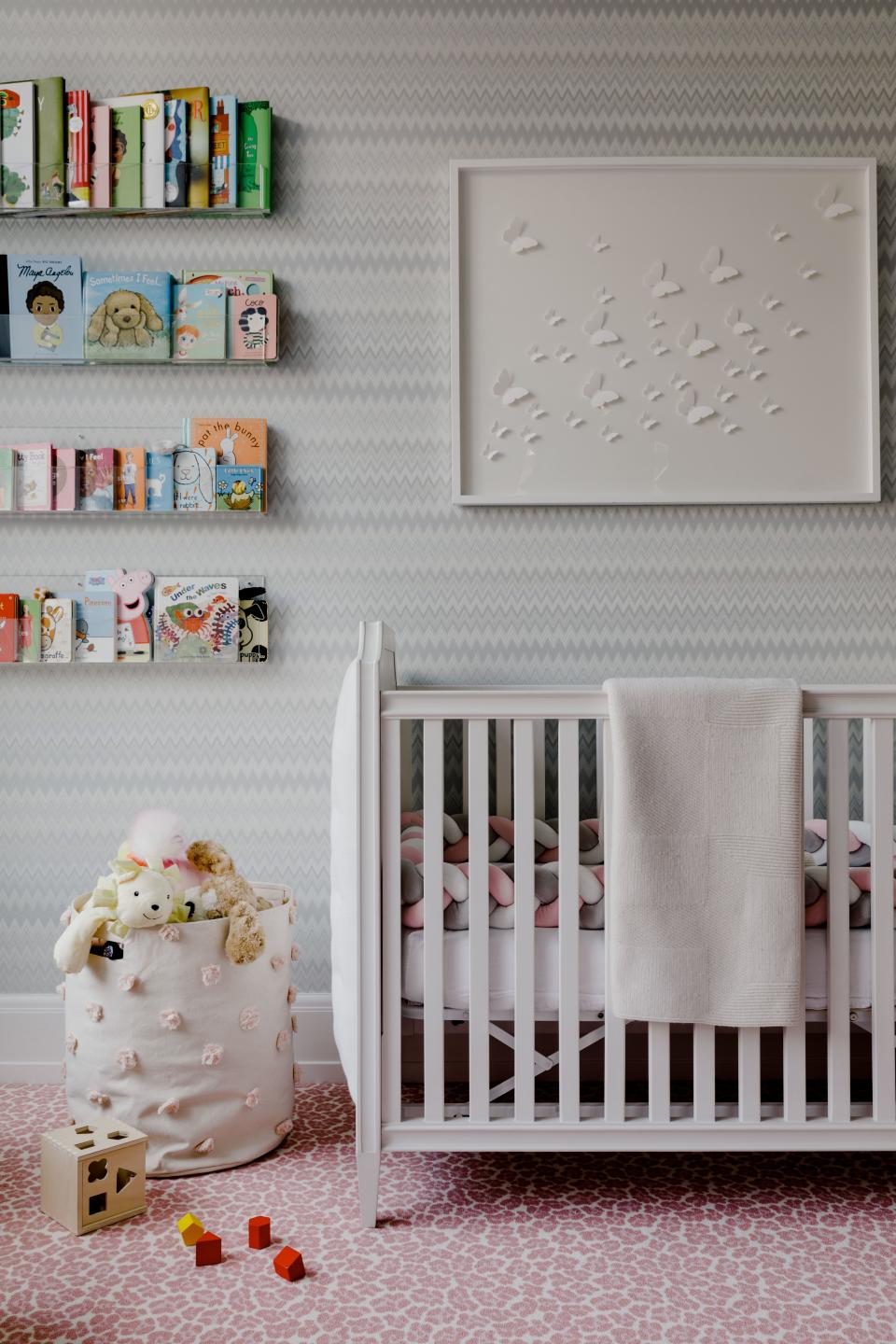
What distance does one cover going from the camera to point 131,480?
2.13 metres

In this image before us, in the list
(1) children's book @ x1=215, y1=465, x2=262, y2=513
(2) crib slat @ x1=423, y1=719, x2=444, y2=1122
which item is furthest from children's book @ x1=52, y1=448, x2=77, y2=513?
(2) crib slat @ x1=423, y1=719, x2=444, y2=1122

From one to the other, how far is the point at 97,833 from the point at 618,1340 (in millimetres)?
1417

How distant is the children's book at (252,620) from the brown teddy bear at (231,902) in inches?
18.2

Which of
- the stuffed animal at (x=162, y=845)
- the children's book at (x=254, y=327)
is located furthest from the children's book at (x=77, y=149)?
the stuffed animal at (x=162, y=845)

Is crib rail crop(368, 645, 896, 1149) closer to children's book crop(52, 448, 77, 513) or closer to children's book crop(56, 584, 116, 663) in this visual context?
children's book crop(56, 584, 116, 663)

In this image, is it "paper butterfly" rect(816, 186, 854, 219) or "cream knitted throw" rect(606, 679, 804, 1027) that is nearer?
"cream knitted throw" rect(606, 679, 804, 1027)

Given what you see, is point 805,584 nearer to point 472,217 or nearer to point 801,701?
point 801,701

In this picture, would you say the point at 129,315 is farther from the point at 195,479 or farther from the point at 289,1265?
the point at 289,1265

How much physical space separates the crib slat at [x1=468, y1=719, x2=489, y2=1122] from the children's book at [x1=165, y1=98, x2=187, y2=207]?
134cm

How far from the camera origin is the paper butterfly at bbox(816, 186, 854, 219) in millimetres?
2123

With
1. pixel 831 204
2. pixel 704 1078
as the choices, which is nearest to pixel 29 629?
pixel 704 1078

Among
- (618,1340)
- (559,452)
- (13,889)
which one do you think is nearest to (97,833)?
(13,889)

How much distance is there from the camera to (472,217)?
2129 millimetres

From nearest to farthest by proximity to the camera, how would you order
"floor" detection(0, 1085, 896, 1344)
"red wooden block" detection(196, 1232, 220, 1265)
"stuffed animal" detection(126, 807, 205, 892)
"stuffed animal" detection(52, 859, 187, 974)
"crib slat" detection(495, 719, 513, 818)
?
1. "floor" detection(0, 1085, 896, 1344)
2. "red wooden block" detection(196, 1232, 220, 1265)
3. "stuffed animal" detection(52, 859, 187, 974)
4. "stuffed animal" detection(126, 807, 205, 892)
5. "crib slat" detection(495, 719, 513, 818)
